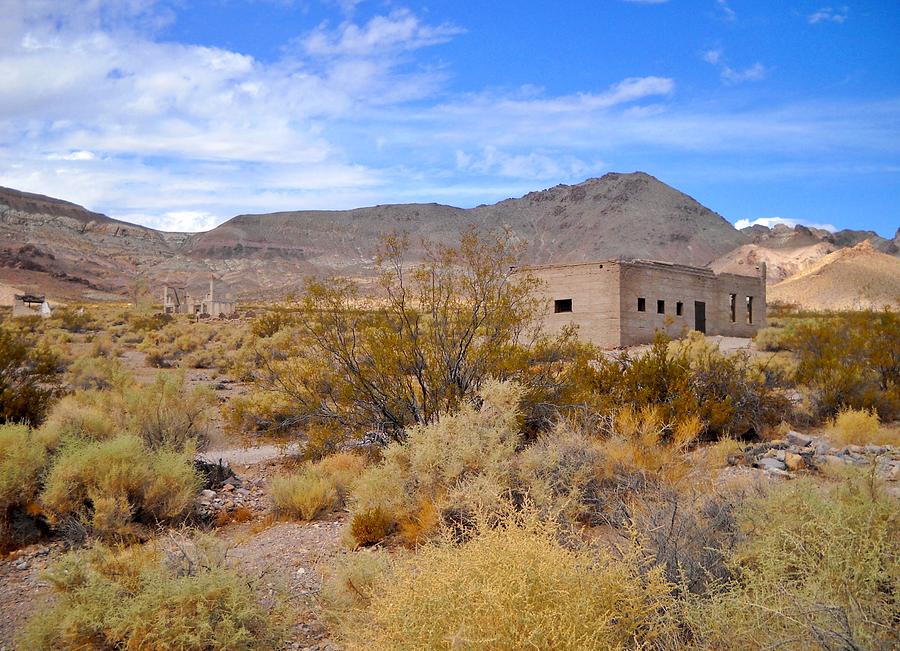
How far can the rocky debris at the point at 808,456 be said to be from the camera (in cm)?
895

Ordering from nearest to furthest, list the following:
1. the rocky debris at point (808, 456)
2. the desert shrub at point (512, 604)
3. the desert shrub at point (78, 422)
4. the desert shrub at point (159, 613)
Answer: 1. the desert shrub at point (512, 604)
2. the desert shrub at point (159, 613)
3. the rocky debris at point (808, 456)
4. the desert shrub at point (78, 422)

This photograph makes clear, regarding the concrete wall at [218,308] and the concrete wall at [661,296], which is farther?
the concrete wall at [218,308]

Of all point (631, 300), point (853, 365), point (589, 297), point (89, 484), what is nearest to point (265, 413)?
point (89, 484)

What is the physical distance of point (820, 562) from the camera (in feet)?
13.8

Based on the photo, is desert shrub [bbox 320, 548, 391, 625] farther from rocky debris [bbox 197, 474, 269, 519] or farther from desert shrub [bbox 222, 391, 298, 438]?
desert shrub [bbox 222, 391, 298, 438]

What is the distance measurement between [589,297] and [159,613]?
84.0ft

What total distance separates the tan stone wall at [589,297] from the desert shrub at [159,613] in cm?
2306

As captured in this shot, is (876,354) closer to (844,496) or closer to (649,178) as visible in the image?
(844,496)

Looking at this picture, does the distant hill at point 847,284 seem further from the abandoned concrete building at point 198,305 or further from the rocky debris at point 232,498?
the rocky debris at point 232,498

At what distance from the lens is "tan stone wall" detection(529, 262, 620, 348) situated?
28016 mm

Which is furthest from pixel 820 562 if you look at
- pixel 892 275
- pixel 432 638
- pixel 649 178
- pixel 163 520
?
pixel 649 178

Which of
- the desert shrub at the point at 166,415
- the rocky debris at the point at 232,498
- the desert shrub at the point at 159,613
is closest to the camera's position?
the desert shrub at the point at 159,613

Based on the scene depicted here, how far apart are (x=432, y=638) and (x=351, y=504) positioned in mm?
5102

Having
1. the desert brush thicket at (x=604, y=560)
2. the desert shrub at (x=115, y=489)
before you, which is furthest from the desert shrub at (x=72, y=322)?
the desert brush thicket at (x=604, y=560)
